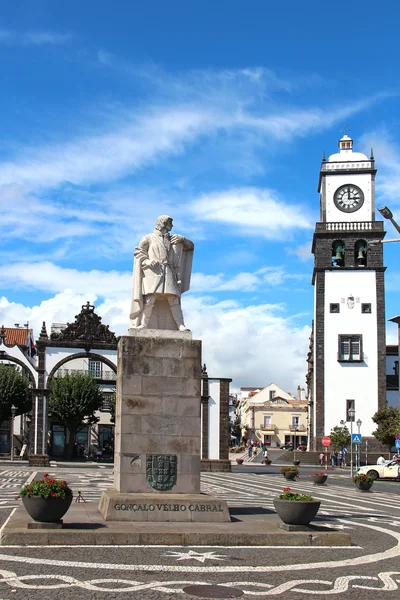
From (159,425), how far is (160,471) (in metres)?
0.78

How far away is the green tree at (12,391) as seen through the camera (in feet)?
168

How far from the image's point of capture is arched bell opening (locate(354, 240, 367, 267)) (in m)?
61.5

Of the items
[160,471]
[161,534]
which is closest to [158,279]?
[160,471]

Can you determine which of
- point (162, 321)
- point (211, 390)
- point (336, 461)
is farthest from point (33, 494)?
point (336, 461)

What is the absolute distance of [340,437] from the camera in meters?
57.6

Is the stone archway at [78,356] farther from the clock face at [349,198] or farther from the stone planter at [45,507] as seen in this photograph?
the stone planter at [45,507]

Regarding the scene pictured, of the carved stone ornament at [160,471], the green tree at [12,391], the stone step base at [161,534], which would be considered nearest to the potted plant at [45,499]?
the stone step base at [161,534]

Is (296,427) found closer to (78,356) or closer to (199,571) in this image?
(78,356)

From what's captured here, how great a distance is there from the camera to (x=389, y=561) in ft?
35.4

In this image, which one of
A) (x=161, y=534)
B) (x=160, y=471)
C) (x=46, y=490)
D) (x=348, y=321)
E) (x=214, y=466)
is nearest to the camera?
(x=161, y=534)

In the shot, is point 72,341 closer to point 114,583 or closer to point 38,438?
point 38,438

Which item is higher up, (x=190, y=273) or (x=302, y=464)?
(x=190, y=273)

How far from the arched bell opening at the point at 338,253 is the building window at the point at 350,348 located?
6087 millimetres

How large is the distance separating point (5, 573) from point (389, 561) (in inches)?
210
